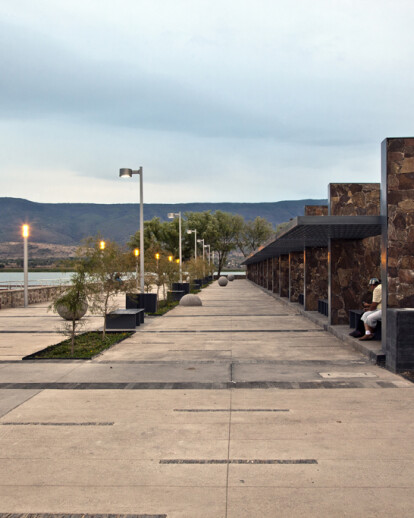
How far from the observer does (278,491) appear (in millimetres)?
5508

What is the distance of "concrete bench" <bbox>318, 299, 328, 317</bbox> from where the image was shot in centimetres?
2227

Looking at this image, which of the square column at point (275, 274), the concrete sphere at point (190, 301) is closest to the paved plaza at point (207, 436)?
the concrete sphere at point (190, 301)

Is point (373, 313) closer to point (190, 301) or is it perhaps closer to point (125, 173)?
point (125, 173)

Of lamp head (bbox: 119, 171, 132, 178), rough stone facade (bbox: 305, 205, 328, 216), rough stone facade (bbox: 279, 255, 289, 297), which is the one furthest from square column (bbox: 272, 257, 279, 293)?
lamp head (bbox: 119, 171, 132, 178)

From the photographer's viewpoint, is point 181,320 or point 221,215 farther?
point 221,215

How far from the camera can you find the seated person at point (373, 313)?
13.9m

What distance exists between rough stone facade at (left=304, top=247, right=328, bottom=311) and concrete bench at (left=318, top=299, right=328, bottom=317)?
1.00 m

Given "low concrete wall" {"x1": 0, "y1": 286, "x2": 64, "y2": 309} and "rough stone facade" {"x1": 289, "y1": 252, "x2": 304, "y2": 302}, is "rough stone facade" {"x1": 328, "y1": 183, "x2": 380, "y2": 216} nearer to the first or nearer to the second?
"rough stone facade" {"x1": 289, "y1": 252, "x2": 304, "y2": 302}

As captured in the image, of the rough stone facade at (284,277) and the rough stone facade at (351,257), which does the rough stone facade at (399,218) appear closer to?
the rough stone facade at (351,257)

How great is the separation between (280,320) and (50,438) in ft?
53.0

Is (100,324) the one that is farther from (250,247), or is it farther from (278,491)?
(250,247)

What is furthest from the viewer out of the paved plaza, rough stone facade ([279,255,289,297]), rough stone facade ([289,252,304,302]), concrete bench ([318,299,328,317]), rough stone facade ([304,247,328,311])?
rough stone facade ([279,255,289,297])

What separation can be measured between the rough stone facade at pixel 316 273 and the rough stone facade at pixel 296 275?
5801 mm

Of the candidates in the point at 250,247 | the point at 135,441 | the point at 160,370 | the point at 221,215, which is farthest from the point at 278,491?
the point at 250,247
